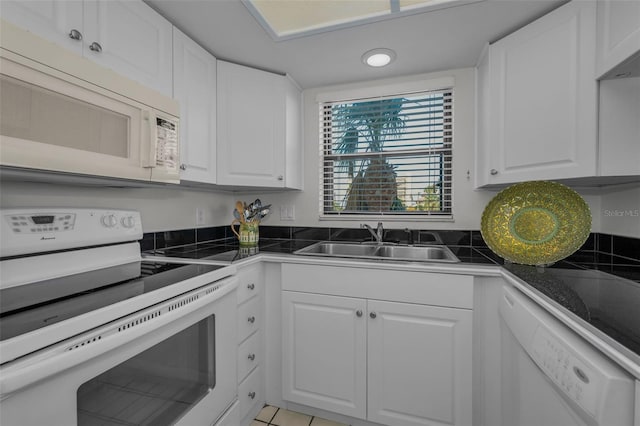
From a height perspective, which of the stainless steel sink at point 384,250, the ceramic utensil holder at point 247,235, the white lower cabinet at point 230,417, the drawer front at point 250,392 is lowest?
the drawer front at point 250,392

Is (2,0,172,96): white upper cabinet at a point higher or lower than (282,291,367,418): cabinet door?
higher

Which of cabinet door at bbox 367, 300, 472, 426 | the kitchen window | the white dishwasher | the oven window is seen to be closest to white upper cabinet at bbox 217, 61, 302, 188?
the kitchen window

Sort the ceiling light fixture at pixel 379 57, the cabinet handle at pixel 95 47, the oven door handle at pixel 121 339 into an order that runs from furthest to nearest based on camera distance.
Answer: the ceiling light fixture at pixel 379 57
the cabinet handle at pixel 95 47
the oven door handle at pixel 121 339

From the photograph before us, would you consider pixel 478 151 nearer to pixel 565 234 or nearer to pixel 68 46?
pixel 565 234

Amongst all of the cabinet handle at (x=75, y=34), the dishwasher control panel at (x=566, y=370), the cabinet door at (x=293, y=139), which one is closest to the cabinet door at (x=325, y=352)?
the dishwasher control panel at (x=566, y=370)

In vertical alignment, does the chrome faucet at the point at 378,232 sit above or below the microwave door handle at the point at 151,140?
below

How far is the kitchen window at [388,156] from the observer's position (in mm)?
1941

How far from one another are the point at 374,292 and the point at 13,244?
1403 mm

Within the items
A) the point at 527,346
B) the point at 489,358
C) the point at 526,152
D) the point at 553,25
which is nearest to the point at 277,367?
the point at 489,358

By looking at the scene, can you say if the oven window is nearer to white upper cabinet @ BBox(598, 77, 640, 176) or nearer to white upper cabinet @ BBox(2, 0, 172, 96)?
white upper cabinet @ BBox(2, 0, 172, 96)

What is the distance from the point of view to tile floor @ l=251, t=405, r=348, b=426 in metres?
1.48

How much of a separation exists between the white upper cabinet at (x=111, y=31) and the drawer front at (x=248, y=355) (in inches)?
52.3

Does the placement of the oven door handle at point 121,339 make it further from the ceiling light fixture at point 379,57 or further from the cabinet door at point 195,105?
the ceiling light fixture at point 379,57

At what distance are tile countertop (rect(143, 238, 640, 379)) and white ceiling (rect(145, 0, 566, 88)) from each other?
3.90ft
